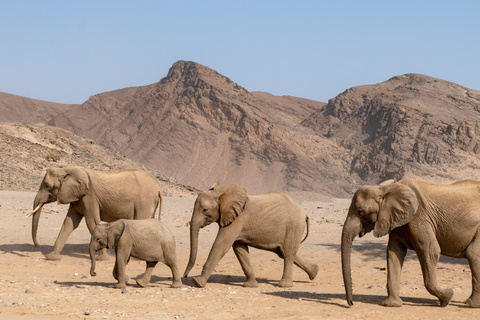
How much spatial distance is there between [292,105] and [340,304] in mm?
101797

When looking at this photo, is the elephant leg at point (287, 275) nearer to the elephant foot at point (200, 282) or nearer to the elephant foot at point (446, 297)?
the elephant foot at point (200, 282)

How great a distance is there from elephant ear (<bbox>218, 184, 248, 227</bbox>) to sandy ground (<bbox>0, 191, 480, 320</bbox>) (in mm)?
1316

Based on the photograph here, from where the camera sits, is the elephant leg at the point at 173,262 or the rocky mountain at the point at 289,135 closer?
the elephant leg at the point at 173,262

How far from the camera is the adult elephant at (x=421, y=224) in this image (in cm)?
998

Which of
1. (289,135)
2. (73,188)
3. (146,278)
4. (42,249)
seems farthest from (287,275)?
(289,135)

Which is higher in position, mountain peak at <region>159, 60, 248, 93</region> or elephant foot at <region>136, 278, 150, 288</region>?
mountain peak at <region>159, 60, 248, 93</region>

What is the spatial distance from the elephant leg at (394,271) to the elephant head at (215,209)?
10.4 ft

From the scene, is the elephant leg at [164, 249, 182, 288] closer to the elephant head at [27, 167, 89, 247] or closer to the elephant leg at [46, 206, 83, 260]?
the elephant head at [27, 167, 89, 247]

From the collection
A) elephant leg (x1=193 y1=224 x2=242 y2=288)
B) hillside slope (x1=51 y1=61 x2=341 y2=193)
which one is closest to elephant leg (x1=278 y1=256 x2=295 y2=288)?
elephant leg (x1=193 y1=224 x2=242 y2=288)

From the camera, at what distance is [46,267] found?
49.6ft

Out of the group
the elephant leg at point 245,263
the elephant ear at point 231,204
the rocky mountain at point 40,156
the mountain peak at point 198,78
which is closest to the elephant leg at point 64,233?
the elephant leg at point 245,263

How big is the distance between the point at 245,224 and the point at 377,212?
11.0 feet

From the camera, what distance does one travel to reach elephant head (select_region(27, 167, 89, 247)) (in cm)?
1584

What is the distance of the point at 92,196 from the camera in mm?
15969
